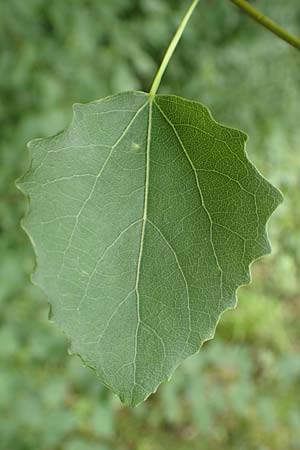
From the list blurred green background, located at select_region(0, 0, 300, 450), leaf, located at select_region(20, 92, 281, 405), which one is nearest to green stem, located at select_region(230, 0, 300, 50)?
leaf, located at select_region(20, 92, 281, 405)

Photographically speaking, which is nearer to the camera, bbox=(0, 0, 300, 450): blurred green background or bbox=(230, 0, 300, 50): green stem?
bbox=(230, 0, 300, 50): green stem

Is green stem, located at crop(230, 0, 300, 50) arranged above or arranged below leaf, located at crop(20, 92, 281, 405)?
above

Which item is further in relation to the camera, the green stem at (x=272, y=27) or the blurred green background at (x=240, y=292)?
the blurred green background at (x=240, y=292)

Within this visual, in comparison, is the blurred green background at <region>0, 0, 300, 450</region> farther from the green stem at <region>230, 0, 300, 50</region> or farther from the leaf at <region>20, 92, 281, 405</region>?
the green stem at <region>230, 0, 300, 50</region>

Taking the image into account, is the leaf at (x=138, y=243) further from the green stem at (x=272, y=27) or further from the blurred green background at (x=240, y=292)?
the blurred green background at (x=240, y=292)

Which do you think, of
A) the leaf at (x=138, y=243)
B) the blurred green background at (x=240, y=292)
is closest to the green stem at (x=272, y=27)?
the leaf at (x=138, y=243)

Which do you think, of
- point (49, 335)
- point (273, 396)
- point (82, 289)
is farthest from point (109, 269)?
point (273, 396)
